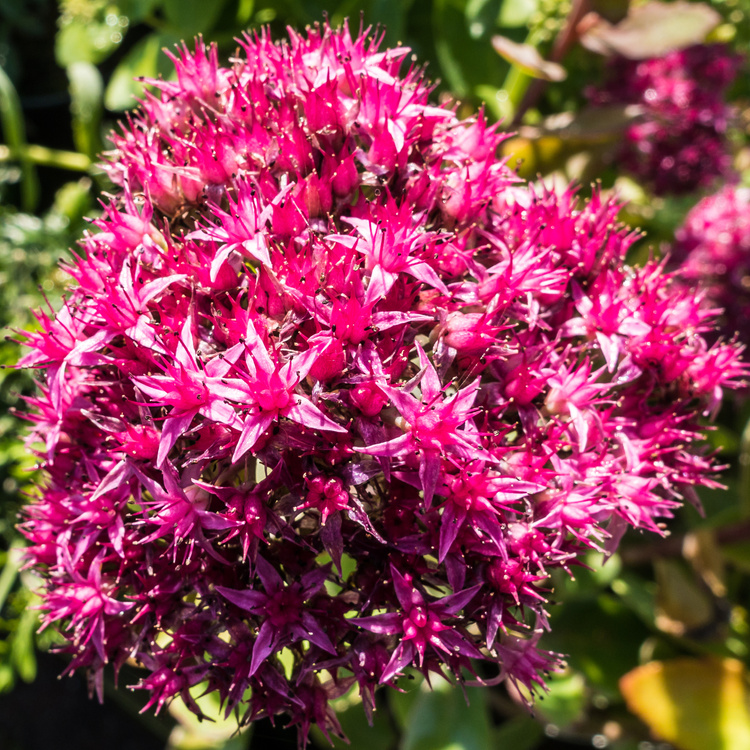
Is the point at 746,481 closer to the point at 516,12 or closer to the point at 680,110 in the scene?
the point at 680,110

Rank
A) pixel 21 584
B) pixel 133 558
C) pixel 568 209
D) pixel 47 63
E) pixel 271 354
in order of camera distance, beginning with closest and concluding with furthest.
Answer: pixel 271 354, pixel 133 558, pixel 568 209, pixel 21 584, pixel 47 63

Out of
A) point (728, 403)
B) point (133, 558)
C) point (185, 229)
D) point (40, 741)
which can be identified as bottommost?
point (40, 741)

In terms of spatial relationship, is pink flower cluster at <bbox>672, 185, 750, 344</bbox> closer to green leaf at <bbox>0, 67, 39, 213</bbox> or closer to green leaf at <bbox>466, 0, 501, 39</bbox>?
green leaf at <bbox>466, 0, 501, 39</bbox>

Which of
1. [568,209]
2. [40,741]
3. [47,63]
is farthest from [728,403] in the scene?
[47,63]

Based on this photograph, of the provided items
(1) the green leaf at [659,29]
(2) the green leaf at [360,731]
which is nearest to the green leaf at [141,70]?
(1) the green leaf at [659,29]

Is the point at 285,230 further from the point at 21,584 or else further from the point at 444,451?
the point at 21,584

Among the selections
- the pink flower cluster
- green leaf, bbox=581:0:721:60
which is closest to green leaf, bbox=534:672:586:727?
the pink flower cluster

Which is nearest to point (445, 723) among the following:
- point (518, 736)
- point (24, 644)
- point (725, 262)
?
point (518, 736)
